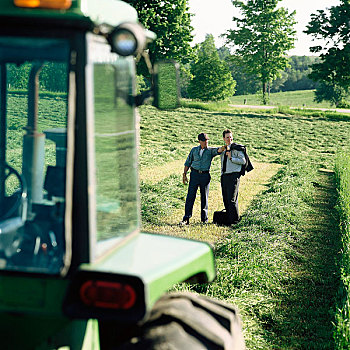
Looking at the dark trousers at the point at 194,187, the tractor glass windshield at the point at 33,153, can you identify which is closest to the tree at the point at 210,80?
the dark trousers at the point at 194,187

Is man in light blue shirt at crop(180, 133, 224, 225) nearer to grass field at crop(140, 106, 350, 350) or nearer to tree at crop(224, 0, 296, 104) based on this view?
grass field at crop(140, 106, 350, 350)

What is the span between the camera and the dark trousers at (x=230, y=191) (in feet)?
30.6

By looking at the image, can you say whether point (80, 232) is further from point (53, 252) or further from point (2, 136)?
point (2, 136)

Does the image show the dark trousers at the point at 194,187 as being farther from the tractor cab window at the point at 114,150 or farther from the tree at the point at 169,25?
the tree at the point at 169,25

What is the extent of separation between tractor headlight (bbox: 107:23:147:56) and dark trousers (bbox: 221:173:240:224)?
730 cm

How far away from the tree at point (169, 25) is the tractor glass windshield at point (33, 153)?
30964mm

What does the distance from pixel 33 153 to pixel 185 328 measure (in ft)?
3.83

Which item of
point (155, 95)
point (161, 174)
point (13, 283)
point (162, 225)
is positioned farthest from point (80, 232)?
point (161, 174)

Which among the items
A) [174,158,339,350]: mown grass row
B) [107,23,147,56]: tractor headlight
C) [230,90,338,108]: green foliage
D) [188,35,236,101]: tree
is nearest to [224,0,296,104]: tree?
[188,35,236,101]: tree

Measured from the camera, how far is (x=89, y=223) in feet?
6.64

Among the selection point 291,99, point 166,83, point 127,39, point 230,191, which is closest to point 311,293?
point 230,191

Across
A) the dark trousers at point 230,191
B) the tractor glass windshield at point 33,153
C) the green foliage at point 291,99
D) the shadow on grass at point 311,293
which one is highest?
the green foliage at point 291,99

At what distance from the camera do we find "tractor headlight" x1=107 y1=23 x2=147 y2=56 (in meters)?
2.05

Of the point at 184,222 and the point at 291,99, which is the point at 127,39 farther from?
the point at 291,99
